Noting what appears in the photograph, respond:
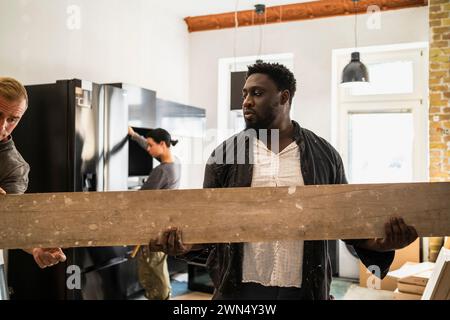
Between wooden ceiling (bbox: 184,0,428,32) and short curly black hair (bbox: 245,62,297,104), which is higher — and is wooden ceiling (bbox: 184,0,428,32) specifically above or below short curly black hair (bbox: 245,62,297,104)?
above

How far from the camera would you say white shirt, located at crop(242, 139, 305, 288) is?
35.9 inches

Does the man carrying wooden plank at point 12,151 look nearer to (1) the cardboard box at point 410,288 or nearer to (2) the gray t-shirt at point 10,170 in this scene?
(2) the gray t-shirt at point 10,170

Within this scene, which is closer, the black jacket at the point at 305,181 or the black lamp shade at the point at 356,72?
the black jacket at the point at 305,181

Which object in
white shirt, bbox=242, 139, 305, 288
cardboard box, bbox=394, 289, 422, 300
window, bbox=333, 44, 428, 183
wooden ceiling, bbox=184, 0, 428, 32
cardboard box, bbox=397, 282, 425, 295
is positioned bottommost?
cardboard box, bbox=394, 289, 422, 300

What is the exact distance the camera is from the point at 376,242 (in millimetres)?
863

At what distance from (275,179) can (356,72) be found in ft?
2.52

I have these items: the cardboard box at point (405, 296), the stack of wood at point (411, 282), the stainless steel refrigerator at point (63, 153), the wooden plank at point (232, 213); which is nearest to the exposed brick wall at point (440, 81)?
the stack of wood at point (411, 282)

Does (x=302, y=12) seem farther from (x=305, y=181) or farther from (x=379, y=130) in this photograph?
(x=305, y=181)

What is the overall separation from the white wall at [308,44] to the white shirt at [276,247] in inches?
11.0

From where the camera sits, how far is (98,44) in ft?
8.91

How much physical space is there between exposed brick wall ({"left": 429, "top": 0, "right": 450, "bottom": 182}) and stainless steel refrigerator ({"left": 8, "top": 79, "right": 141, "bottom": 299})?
6.02 feet

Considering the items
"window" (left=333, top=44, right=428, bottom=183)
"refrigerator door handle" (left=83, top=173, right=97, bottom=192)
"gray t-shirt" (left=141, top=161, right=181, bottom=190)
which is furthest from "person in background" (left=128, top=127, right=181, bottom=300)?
"window" (left=333, top=44, right=428, bottom=183)

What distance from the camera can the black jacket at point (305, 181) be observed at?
2.99ft

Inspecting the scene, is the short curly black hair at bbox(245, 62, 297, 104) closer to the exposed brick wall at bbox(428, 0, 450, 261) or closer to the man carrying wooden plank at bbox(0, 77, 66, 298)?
the man carrying wooden plank at bbox(0, 77, 66, 298)
